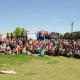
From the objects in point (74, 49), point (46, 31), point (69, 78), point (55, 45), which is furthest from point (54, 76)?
point (46, 31)

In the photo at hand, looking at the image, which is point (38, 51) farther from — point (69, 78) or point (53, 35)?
point (69, 78)

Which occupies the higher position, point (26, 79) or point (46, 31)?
point (46, 31)

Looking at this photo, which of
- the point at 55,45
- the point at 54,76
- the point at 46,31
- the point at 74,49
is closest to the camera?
the point at 54,76

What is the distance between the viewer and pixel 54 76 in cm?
1420

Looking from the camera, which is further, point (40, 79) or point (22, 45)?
point (22, 45)

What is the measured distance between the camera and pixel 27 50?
1188 inches

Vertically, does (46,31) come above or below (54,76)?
above

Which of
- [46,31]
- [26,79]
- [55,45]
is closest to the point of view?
[26,79]

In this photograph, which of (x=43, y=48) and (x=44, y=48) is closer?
(x=43, y=48)

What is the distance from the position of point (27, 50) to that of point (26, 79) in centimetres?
1708

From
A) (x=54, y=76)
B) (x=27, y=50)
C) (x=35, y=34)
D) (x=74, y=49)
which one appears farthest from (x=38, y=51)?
(x=54, y=76)

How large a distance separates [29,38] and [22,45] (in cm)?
571

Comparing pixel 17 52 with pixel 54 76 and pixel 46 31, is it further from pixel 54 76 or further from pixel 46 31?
pixel 54 76

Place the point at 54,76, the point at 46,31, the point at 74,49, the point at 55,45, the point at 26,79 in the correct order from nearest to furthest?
the point at 26,79
the point at 54,76
the point at 74,49
the point at 55,45
the point at 46,31
